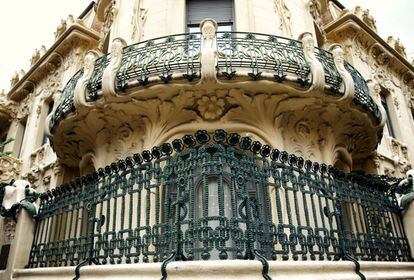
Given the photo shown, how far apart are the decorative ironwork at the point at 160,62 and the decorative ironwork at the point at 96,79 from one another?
1.77 ft

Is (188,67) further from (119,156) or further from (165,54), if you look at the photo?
(119,156)

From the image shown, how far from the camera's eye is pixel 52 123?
29.3ft

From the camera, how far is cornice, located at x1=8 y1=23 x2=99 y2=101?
591 inches

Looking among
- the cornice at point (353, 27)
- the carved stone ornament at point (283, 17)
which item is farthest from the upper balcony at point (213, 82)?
the cornice at point (353, 27)

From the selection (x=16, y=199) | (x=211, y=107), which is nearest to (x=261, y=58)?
(x=211, y=107)

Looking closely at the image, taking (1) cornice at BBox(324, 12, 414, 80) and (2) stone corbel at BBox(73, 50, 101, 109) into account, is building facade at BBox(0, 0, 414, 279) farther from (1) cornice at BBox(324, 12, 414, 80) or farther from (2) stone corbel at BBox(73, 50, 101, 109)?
(1) cornice at BBox(324, 12, 414, 80)

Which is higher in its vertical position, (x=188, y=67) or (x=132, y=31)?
(x=132, y=31)

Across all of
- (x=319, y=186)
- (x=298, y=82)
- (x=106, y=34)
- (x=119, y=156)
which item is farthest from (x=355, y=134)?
(x=106, y=34)

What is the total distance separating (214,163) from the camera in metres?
4.63

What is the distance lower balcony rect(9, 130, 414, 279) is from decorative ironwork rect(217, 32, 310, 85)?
2.42 m

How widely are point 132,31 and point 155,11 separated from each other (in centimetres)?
84

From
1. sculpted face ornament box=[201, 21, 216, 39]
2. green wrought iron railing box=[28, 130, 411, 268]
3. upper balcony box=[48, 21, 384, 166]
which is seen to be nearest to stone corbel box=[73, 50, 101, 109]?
upper balcony box=[48, 21, 384, 166]

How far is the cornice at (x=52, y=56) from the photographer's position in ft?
49.3

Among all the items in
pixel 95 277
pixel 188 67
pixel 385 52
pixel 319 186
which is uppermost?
pixel 385 52
